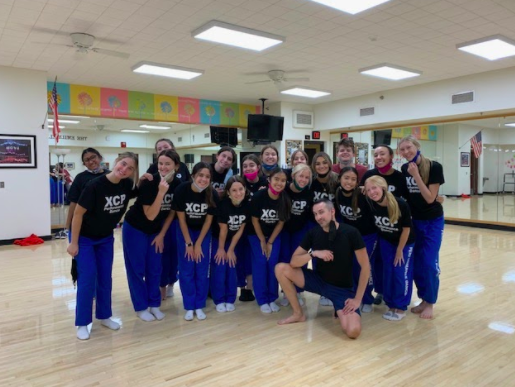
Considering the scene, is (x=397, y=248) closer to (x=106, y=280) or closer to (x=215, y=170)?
(x=215, y=170)

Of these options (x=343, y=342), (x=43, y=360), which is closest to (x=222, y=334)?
(x=343, y=342)

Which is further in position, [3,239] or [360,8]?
[3,239]

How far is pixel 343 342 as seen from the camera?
9.54 ft

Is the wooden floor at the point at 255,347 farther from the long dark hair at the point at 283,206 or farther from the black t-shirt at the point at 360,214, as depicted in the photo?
the long dark hair at the point at 283,206

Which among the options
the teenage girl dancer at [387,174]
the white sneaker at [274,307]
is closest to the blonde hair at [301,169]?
the teenage girl dancer at [387,174]

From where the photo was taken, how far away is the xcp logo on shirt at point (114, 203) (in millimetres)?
2965

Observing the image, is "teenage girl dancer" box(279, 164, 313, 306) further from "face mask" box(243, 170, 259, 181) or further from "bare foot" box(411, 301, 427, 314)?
"bare foot" box(411, 301, 427, 314)

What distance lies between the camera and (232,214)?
11.3 ft

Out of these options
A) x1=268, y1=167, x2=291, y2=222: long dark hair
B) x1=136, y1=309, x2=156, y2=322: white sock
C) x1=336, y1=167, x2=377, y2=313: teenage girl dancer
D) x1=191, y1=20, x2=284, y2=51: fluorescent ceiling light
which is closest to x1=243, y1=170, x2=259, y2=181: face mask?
x1=268, y1=167, x2=291, y2=222: long dark hair

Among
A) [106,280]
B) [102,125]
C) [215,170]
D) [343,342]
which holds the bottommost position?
[343,342]

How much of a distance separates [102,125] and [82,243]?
6.87m

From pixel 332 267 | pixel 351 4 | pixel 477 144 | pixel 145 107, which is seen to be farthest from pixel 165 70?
pixel 477 144

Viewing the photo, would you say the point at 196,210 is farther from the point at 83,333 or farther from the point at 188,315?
the point at 83,333

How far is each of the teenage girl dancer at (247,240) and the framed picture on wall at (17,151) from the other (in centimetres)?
517
